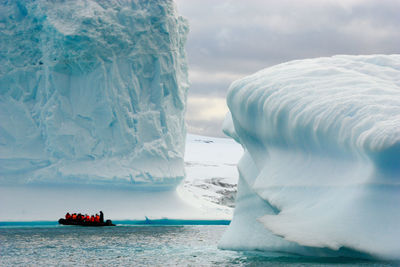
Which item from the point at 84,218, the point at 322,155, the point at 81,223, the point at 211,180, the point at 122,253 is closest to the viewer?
the point at 322,155

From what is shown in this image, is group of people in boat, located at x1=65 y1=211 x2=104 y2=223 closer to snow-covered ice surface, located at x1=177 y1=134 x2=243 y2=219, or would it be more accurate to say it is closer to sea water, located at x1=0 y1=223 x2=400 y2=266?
sea water, located at x1=0 y1=223 x2=400 y2=266

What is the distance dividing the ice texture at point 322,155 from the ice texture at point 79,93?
11.2 meters

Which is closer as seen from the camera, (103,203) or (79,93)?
(103,203)

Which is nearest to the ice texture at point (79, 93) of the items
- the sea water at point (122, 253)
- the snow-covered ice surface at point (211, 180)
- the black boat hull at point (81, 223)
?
the black boat hull at point (81, 223)

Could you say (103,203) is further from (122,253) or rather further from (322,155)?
(322,155)

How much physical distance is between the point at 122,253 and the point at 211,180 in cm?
1849

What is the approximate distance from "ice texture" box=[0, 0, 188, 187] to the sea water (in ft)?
15.1

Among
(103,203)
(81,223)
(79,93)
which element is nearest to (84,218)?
(81,223)

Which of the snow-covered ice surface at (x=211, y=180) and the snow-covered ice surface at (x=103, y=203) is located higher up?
the snow-covered ice surface at (x=211, y=180)

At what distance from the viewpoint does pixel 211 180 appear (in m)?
29.5

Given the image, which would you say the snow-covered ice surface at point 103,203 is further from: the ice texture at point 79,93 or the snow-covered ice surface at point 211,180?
the ice texture at point 79,93

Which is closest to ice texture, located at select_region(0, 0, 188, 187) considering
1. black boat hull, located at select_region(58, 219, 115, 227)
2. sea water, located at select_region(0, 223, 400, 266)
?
black boat hull, located at select_region(58, 219, 115, 227)

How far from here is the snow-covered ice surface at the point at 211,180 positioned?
2325 cm

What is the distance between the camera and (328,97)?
8.42m
